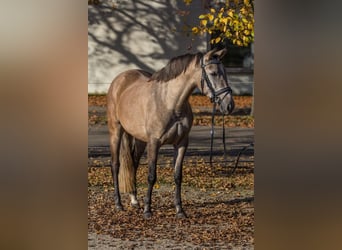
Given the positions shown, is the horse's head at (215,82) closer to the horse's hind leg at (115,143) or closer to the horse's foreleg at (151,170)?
the horse's foreleg at (151,170)

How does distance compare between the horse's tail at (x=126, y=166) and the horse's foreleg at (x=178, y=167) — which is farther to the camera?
the horse's tail at (x=126, y=166)

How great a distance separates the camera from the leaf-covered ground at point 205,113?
15008mm

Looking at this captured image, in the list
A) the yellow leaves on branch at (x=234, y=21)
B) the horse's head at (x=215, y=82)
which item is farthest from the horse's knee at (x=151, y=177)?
the yellow leaves on branch at (x=234, y=21)

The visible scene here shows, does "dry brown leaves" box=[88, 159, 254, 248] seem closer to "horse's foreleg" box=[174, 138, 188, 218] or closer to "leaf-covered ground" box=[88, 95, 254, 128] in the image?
"horse's foreleg" box=[174, 138, 188, 218]

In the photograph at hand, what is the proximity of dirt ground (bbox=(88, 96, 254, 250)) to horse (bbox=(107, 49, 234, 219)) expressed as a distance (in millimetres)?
230

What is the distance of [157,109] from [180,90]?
0.30 meters

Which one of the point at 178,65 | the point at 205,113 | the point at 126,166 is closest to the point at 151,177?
the point at 126,166

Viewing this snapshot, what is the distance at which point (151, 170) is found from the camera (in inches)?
279

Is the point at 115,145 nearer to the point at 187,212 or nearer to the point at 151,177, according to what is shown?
the point at 151,177

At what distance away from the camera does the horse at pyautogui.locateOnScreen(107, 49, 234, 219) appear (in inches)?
250
